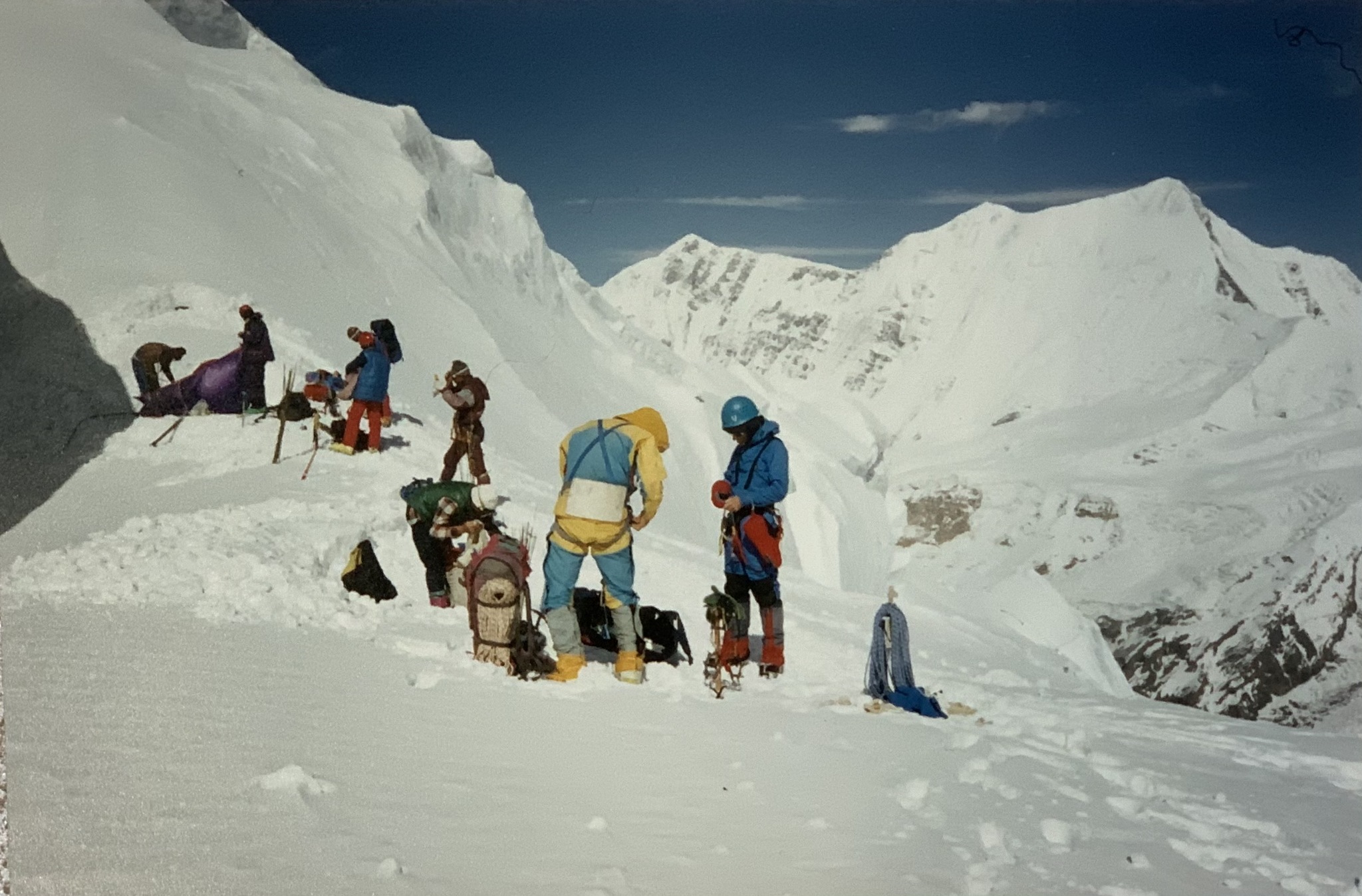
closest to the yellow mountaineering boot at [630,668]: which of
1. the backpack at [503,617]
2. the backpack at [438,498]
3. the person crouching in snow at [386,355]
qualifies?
the backpack at [503,617]

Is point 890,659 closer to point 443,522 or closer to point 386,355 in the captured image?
point 443,522

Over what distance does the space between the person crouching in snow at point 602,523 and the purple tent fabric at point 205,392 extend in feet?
21.6

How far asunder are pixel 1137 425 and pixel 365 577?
77592 mm

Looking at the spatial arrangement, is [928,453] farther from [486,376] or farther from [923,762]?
[923,762]

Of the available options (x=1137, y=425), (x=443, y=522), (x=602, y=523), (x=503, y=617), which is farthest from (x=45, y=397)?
(x=1137, y=425)

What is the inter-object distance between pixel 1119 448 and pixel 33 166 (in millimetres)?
74195

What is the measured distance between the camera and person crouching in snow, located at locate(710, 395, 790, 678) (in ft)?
19.8

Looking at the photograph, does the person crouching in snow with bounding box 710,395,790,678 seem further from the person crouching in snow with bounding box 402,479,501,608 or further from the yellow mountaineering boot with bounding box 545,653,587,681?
the person crouching in snow with bounding box 402,479,501,608

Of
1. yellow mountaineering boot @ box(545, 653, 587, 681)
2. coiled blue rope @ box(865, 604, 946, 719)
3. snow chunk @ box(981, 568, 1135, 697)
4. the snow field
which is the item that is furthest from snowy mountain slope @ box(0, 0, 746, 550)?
coiled blue rope @ box(865, 604, 946, 719)

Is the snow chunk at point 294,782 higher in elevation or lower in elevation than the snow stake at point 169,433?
lower

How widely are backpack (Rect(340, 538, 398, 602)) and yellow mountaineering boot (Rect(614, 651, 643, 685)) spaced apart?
7.14 ft

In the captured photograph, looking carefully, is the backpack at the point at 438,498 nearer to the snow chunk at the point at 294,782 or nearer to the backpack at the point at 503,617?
the backpack at the point at 503,617

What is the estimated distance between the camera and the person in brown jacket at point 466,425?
912 centimetres

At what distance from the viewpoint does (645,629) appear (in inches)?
252
